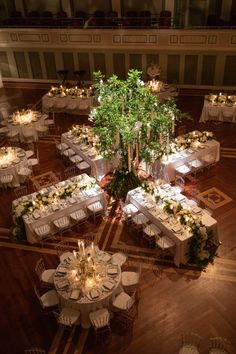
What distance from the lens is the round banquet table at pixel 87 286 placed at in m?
6.30

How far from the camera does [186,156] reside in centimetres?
983

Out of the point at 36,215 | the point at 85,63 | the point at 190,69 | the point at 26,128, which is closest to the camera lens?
the point at 36,215

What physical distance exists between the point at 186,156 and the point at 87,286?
4.77 m

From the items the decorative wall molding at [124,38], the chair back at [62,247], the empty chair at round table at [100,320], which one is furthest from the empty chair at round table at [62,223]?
the decorative wall molding at [124,38]

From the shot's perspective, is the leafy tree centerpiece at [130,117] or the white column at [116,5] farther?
the white column at [116,5]

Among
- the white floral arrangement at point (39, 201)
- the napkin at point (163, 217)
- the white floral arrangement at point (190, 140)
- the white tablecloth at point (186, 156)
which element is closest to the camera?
the napkin at point (163, 217)

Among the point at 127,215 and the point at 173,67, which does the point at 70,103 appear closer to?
the point at 173,67

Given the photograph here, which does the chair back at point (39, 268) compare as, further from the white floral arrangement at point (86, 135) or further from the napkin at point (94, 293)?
the white floral arrangement at point (86, 135)

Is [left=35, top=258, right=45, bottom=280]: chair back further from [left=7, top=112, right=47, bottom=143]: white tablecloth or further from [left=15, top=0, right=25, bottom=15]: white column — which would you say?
[left=15, top=0, right=25, bottom=15]: white column

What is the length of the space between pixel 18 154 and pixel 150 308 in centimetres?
578

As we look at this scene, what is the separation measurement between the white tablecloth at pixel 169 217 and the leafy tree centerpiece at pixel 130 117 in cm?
81

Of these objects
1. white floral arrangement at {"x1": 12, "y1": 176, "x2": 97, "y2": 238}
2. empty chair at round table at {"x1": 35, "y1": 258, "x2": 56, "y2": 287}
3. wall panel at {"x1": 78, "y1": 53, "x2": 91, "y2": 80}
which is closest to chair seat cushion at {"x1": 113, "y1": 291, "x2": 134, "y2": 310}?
empty chair at round table at {"x1": 35, "y1": 258, "x2": 56, "y2": 287}

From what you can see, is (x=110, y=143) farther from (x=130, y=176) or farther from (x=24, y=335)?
(x=24, y=335)

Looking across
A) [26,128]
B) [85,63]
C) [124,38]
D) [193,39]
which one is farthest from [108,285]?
[85,63]
